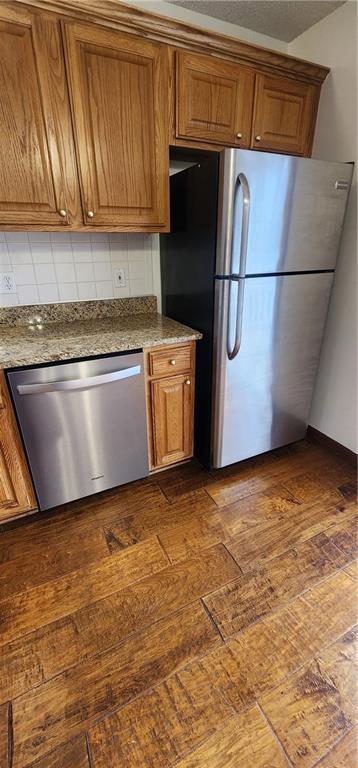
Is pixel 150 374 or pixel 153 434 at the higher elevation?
pixel 150 374

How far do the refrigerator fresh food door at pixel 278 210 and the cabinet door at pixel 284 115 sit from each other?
1.34ft

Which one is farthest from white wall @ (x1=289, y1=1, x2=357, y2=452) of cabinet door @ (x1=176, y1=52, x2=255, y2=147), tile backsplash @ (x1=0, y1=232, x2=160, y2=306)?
tile backsplash @ (x1=0, y1=232, x2=160, y2=306)

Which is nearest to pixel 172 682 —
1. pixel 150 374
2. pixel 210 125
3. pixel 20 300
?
pixel 150 374

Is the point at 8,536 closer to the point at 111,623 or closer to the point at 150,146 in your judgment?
the point at 111,623

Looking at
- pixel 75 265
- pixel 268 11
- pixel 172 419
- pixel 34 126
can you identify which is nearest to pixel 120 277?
pixel 75 265

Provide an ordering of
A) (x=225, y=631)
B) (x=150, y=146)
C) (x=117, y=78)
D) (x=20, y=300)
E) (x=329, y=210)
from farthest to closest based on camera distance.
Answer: (x=20, y=300) < (x=329, y=210) < (x=150, y=146) < (x=117, y=78) < (x=225, y=631)

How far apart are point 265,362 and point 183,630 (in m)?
1.26

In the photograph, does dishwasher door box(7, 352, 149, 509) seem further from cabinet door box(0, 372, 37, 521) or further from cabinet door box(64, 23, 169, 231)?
cabinet door box(64, 23, 169, 231)

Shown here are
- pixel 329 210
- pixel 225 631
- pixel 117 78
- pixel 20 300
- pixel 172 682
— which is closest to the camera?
pixel 172 682

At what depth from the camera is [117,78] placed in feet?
4.57

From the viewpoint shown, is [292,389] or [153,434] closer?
[153,434]

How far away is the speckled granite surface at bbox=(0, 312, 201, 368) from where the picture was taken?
1.39m

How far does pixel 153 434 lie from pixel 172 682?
103cm

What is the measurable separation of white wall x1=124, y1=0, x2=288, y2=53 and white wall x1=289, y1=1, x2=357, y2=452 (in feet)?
0.51
